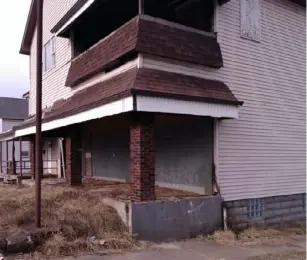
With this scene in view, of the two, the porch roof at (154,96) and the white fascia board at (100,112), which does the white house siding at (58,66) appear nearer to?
the white fascia board at (100,112)

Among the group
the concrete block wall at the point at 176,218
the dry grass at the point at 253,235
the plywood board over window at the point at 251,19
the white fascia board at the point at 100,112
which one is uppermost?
the plywood board over window at the point at 251,19

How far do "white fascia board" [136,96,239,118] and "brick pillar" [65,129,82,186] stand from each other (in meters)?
5.42

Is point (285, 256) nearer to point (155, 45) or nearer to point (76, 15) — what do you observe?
point (155, 45)

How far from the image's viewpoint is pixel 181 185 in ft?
41.4

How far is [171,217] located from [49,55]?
10988 millimetres

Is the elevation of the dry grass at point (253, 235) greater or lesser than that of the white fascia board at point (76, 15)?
lesser

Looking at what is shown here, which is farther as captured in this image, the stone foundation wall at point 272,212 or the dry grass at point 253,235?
the stone foundation wall at point 272,212

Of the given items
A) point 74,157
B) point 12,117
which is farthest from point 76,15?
point 12,117

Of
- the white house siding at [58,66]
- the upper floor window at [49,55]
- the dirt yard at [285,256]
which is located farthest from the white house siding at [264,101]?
the upper floor window at [49,55]

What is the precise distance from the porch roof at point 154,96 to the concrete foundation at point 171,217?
219 cm

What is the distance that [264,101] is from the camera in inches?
518

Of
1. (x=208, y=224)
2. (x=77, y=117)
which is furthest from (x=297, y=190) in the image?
(x=77, y=117)

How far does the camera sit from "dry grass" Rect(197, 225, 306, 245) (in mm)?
10227

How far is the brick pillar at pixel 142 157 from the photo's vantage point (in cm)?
948
